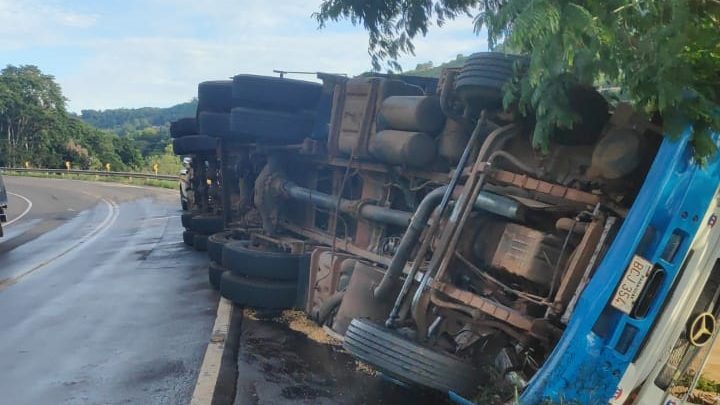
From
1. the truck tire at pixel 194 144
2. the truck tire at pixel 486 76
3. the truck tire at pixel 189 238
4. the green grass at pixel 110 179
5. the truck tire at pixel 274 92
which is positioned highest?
the truck tire at pixel 486 76

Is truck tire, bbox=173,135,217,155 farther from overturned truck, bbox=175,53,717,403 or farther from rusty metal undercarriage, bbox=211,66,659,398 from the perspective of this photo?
rusty metal undercarriage, bbox=211,66,659,398

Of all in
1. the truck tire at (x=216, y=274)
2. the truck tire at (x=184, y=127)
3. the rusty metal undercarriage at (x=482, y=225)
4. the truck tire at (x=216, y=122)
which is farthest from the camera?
the truck tire at (x=184, y=127)

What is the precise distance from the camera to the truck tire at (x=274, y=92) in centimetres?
789

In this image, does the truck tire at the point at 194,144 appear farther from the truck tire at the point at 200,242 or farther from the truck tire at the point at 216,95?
the truck tire at the point at 216,95

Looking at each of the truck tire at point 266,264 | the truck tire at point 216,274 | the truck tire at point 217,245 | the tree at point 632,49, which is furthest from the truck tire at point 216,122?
the tree at point 632,49

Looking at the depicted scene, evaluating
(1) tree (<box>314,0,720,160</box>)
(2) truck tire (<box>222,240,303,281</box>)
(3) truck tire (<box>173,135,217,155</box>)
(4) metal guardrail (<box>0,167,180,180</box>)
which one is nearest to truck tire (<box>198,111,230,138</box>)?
(3) truck tire (<box>173,135,217,155</box>)

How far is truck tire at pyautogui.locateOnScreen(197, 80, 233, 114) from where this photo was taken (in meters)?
10.1

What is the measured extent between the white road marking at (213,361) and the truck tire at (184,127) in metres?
7.06

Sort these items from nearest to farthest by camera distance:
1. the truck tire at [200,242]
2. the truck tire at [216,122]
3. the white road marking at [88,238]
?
the white road marking at [88,238] → the truck tire at [216,122] → the truck tire at [200,242]

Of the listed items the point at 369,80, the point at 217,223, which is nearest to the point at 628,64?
the point at 369,80

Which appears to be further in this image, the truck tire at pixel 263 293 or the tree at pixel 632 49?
the truck tire at pixel 263 293

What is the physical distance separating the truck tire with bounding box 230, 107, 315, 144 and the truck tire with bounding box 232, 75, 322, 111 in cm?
9

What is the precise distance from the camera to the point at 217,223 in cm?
1269

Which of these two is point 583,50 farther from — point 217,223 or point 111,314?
point 217,223
